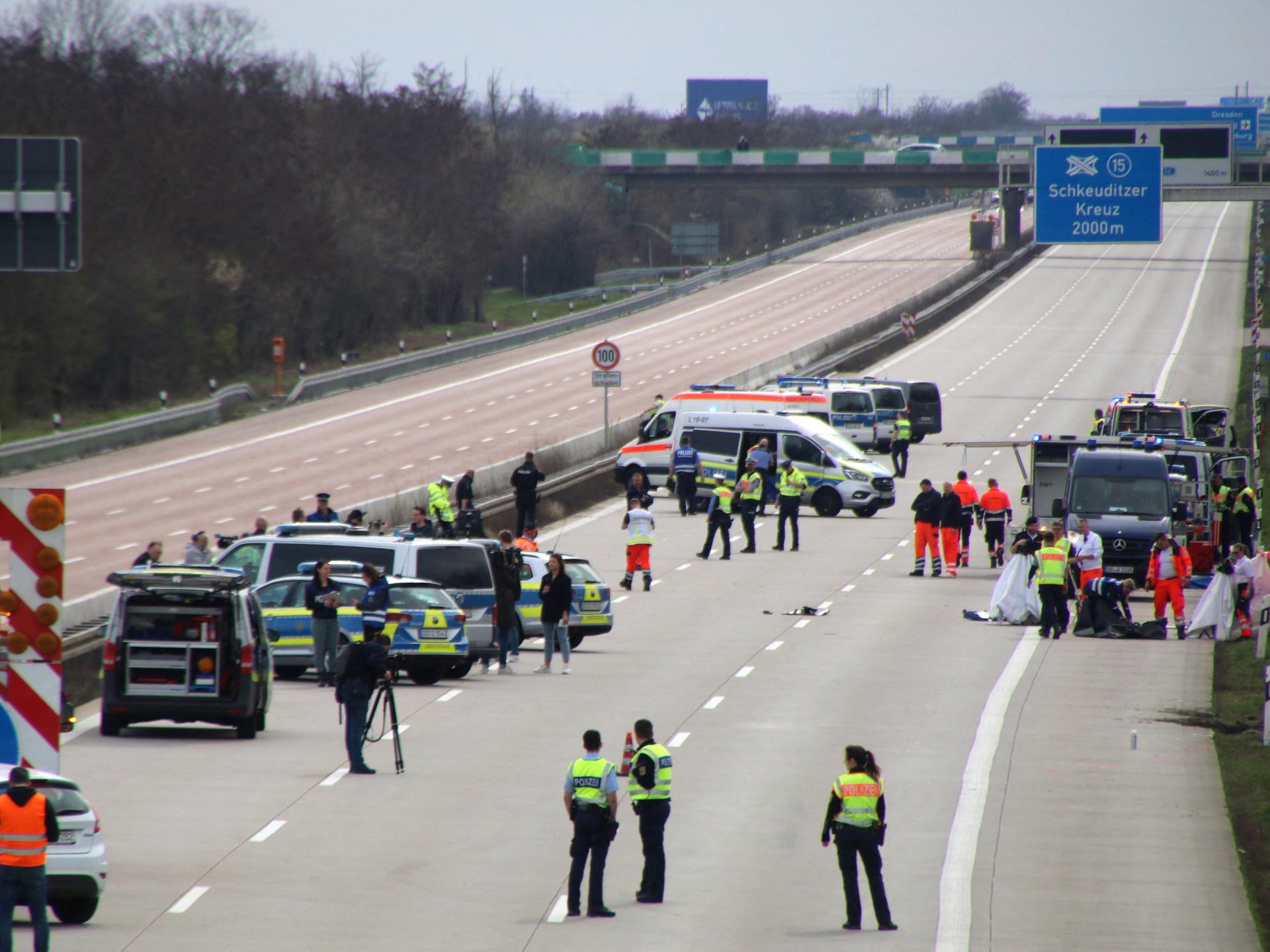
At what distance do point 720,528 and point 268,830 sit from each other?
1912 cm

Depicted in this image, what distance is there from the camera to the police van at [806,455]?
37.6 metres

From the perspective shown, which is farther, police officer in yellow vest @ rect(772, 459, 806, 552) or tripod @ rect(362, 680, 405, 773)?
police officer in yellow vest @ rect(772, 459, 806, 552)

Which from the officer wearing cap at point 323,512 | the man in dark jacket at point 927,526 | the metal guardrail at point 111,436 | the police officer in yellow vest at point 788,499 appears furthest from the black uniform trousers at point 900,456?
the metal guardrail at point 111,436

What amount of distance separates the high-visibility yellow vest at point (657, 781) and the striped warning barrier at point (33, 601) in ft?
12.2

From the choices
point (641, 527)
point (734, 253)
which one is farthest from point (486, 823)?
point (734, 253)

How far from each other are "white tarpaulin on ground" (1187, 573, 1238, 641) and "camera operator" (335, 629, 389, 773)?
13.8m

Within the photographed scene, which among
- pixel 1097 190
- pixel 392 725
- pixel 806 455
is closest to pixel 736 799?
pixel 392 725

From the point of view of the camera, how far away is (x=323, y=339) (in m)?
82.9

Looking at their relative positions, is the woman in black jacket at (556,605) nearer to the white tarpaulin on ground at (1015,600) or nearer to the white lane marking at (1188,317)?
the white tarpaulin on ground at (1015,600)

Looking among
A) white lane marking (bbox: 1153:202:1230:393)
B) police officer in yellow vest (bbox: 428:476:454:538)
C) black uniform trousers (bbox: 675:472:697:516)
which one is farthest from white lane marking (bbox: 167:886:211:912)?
white lane marking (bbox: 1153:202:1230:393)

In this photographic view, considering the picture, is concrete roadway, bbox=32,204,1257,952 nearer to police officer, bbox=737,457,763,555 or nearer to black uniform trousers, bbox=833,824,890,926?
black uniform trousers, bbox=833,824,890,926

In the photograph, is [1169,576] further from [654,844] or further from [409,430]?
[409,430]

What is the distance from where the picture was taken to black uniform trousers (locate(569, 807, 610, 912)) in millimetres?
11570

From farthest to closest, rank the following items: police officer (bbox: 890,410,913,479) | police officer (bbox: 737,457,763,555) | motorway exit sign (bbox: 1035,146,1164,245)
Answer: motorway exit sign (bbox: 1035,146,1164,245)
police officer (bbox: 890,410,913,479)
police officer (bbox: 737,457,763,555)
